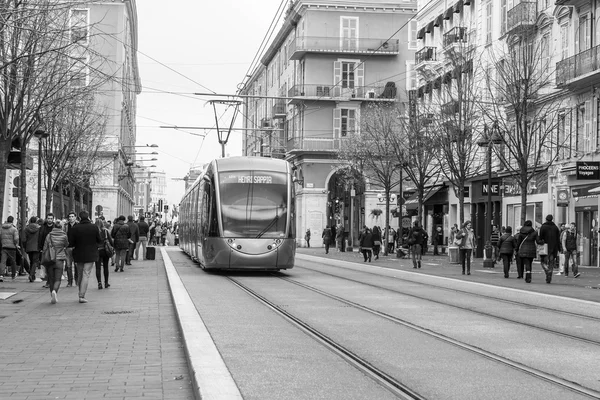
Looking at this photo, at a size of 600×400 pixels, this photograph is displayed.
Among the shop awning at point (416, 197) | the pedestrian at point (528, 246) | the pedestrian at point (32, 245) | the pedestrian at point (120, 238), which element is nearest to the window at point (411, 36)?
the shop awning at point (416, 197)

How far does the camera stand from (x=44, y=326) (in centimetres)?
1394

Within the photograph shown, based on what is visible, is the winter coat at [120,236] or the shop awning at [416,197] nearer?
the winter coat at [120,236]

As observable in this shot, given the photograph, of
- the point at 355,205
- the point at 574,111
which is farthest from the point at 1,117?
the point at 355,205

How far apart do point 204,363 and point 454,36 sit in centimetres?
4072

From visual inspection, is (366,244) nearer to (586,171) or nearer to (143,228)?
(143,228)

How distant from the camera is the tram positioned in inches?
1062

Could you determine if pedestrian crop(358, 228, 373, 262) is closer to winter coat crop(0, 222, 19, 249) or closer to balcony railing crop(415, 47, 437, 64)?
balcony railing crop(415, 47, 437, 64)

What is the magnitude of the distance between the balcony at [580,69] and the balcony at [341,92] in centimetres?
3464

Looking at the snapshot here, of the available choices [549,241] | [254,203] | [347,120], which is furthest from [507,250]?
[347,120]

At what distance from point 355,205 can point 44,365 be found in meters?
63.9

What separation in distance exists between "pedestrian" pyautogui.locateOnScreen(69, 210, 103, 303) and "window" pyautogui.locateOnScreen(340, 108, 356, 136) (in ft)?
179

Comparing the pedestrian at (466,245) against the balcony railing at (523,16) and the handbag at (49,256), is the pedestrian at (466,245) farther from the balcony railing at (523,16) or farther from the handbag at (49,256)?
the handbag at (49,256)

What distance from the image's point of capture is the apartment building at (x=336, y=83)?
7200cm

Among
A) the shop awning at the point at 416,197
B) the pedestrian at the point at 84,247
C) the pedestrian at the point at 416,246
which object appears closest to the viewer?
the pedestrian at the point at 84,247
